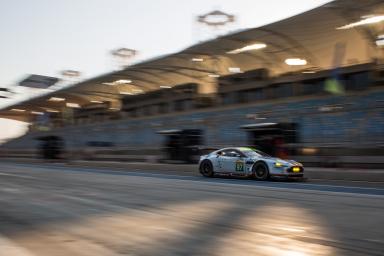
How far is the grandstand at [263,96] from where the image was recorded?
2202 cm

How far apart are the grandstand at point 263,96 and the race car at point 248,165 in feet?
12.1

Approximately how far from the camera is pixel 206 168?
20.3m

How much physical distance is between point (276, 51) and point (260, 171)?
104 feet

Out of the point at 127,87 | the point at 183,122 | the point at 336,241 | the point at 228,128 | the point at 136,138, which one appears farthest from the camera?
the point at 127,87

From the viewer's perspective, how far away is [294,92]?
3984 cm

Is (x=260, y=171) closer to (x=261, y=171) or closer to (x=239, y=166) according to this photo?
(x=261, y=171)

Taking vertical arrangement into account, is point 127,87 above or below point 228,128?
above

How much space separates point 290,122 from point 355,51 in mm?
19260

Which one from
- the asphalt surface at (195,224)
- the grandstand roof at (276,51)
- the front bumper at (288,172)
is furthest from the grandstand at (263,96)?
the asphalt surface at (195,224)

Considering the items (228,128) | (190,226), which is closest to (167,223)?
(190,226)

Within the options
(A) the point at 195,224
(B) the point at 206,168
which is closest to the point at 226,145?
(B) the point at 206,168

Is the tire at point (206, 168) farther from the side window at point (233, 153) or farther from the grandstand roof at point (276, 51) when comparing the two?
the grandstand roof at point (276, 51)

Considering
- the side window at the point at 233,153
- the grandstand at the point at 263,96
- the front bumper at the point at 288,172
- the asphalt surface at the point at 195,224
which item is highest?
the grandstand at the point at 263,96

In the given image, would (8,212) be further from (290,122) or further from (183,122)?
(183,122)
